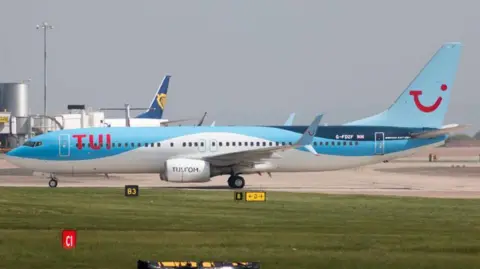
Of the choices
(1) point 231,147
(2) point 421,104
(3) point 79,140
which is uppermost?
(2) point 421,104

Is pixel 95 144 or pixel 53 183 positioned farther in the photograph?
pixel 53 183

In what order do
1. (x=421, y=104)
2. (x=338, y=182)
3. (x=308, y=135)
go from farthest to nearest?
(x=338, y=182)
(x=421, y=104)
(x=308, y=135)

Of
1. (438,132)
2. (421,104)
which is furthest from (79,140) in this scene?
(438,132)

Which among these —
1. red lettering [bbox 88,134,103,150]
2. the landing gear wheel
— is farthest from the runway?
red lettering [bbox 88,134,103,150]

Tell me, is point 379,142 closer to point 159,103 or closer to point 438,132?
point 438,132

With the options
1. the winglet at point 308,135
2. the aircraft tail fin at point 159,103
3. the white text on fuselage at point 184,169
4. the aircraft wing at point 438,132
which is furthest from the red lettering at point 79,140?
the aircraft tail fin at point 159,103

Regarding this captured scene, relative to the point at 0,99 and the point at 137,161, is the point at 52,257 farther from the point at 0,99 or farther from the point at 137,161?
the point at 0,99

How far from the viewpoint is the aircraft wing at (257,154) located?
5434 cm

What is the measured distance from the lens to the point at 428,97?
59.1m

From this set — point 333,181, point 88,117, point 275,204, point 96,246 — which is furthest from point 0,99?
point 96,246

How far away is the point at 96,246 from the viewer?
25891 mm

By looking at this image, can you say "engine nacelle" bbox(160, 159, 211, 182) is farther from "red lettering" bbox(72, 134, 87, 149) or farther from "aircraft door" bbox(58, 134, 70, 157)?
"aircraft door" bbox(58, 134, 70, 157)

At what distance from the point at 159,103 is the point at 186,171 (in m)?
84.5

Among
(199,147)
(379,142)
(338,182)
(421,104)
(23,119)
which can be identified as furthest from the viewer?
(23,119)
